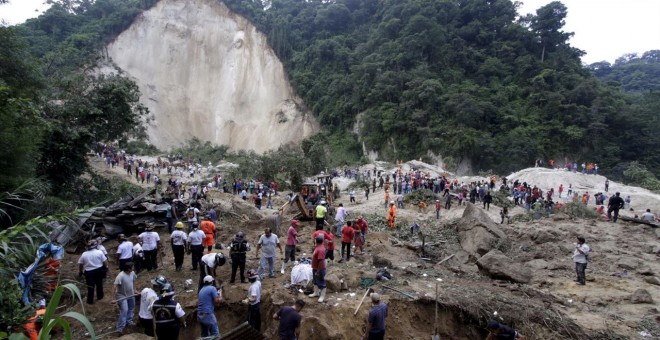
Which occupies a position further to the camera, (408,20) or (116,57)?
(116,57)

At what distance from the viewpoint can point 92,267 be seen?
7195 mm

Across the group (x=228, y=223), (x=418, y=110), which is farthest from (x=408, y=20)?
(x=228, y=223)

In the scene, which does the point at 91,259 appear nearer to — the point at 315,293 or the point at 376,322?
the point at 315,293

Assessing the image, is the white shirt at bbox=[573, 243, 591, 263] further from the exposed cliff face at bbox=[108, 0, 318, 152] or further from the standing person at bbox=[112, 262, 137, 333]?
the exposed cliff face at bbox=[108, 0, 318, 152]

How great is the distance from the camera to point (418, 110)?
41062 mm

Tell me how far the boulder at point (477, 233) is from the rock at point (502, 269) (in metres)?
2.55

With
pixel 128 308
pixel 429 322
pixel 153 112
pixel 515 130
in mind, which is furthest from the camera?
pixel 153 112

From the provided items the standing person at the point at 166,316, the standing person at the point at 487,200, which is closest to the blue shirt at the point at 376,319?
the standing person at the point at 166,316

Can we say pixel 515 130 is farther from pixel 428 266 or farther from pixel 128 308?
pixel 128 308

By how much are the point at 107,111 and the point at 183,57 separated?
140ft

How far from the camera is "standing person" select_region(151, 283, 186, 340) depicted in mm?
5406

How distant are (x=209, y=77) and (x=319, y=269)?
178ft

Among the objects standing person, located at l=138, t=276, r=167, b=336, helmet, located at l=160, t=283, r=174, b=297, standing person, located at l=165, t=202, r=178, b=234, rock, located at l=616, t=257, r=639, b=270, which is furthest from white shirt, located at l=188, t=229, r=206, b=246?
rock, located at l=616, t=257, r=639, b=270

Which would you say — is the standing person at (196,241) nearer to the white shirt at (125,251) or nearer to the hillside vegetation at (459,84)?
the white shirt at (125,251)
